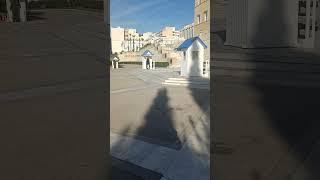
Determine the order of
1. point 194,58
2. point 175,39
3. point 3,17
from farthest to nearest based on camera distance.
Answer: point 175,39, point 194,58, point 3,17

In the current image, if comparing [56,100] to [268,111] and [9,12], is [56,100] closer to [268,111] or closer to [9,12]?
[9,12]

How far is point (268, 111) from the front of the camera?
10.8ft

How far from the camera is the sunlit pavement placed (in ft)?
13.2

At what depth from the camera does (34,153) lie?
254 cm

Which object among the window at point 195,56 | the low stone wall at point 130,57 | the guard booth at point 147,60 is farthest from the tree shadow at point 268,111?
the low stone wall at point 130,57

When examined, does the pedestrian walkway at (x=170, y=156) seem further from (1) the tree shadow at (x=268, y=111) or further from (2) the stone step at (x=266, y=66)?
(2) the stone step at (x=266, y=66)

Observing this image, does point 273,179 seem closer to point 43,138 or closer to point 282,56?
point 282,56

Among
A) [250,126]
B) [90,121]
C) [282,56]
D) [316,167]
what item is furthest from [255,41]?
[90,121]

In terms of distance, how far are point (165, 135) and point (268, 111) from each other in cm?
243

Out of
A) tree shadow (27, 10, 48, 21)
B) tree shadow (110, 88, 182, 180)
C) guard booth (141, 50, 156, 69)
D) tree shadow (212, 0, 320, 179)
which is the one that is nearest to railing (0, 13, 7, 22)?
tree shadow (27, 10, 48, 21)

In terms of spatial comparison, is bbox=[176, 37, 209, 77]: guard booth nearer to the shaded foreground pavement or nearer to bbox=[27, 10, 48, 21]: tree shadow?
the shaded foreground pavement

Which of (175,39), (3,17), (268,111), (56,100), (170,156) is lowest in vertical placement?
(170,156)

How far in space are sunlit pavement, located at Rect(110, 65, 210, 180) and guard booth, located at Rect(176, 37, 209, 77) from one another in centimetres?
519

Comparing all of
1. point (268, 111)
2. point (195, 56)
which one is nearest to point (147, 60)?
point (195, 56)
